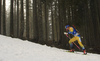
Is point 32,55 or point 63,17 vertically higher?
point 63,17

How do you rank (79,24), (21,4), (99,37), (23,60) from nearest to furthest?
1. (23,60)
2. (99,37)
3. (79,24)
4. (21,4)

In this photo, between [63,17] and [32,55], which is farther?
[63,17]

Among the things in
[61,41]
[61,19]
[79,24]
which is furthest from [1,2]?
[79,24]

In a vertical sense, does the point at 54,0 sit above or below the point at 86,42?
above

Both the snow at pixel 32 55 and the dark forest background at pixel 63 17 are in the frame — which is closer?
the snow at pixel 32 55

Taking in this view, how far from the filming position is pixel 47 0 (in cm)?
1187

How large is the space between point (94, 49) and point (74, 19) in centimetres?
306

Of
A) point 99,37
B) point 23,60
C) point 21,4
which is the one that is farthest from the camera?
point 21,4

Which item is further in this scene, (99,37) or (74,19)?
(74,19)

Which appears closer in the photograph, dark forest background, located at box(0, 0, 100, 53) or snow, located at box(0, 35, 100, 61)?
snow, located at box(0, 35, 100, 61)

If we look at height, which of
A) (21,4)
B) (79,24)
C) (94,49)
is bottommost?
(94,49)

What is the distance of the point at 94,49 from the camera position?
8875mm

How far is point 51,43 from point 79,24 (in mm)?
3357

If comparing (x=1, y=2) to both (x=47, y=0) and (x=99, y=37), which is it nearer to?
(x=47, y=0)
